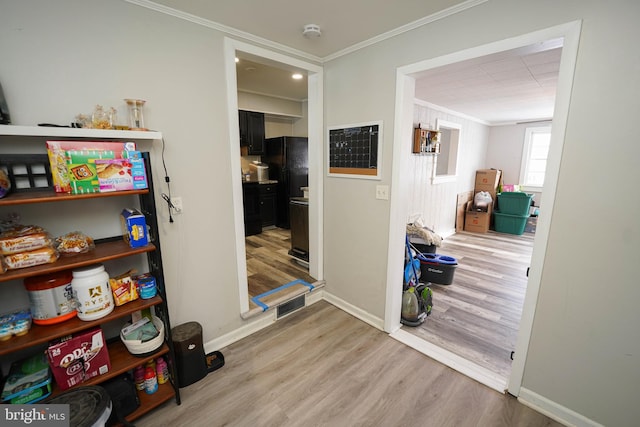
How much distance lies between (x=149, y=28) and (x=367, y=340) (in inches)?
109

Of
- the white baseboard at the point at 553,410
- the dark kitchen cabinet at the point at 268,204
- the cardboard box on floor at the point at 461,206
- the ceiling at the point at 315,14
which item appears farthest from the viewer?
the cardboard box on floor at the point at 461,206

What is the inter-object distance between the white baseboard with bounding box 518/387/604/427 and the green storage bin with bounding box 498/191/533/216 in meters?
4.86

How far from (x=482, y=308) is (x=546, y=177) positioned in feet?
5.96

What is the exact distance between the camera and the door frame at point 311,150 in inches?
79.7

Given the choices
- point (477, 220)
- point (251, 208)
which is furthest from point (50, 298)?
point (477, 220)

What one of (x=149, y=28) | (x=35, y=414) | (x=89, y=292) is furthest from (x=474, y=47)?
(x=35, y=414)

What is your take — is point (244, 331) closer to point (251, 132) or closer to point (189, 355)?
point (189, 355)

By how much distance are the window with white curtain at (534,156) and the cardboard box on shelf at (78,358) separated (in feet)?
25.2

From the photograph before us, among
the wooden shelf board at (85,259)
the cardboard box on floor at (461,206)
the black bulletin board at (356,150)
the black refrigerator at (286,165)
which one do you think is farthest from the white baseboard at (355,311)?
the cardboard box on floor at (461,206)

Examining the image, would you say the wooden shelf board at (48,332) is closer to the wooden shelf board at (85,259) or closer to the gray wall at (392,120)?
the wooden shelf board at (85,259)

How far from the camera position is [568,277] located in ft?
4.87

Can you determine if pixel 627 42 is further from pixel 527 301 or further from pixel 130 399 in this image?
pixel 130 399

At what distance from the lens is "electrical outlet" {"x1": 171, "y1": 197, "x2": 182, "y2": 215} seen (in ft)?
6.09

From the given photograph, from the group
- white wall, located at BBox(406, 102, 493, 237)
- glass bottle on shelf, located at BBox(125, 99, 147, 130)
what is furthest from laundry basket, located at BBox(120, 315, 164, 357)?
white wall, located at BBox(406, 102, 493, 237)
